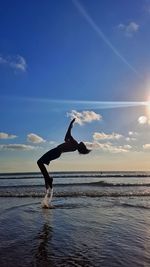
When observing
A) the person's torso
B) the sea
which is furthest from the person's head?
the sea

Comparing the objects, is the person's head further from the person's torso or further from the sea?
the sea

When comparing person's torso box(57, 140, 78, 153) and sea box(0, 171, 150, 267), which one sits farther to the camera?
person's torso box(57, 140, 78, 153)

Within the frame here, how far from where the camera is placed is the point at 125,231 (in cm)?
1036

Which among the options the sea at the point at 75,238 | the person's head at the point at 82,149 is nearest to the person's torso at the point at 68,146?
the person's head at the point at 82,149

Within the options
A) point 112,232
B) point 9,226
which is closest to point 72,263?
point 112,232

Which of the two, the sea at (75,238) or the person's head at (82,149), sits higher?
the person's head at (82,149)

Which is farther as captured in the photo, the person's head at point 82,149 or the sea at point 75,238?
the person's head at point 82,149

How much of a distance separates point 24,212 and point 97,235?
218 inches

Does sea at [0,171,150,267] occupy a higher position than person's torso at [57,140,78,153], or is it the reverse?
person's torso at [57,140,78,153]

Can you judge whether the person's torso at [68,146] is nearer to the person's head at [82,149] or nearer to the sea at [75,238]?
the person's head at [82,149]

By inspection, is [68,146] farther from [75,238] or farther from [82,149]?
[75,238]

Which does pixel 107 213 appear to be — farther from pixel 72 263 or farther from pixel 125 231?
pixel 72 263

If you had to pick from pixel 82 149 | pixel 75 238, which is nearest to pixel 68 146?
pixel 82 149

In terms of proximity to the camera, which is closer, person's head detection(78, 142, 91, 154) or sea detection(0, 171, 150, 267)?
sea detection(0, 171, 150, 267)
